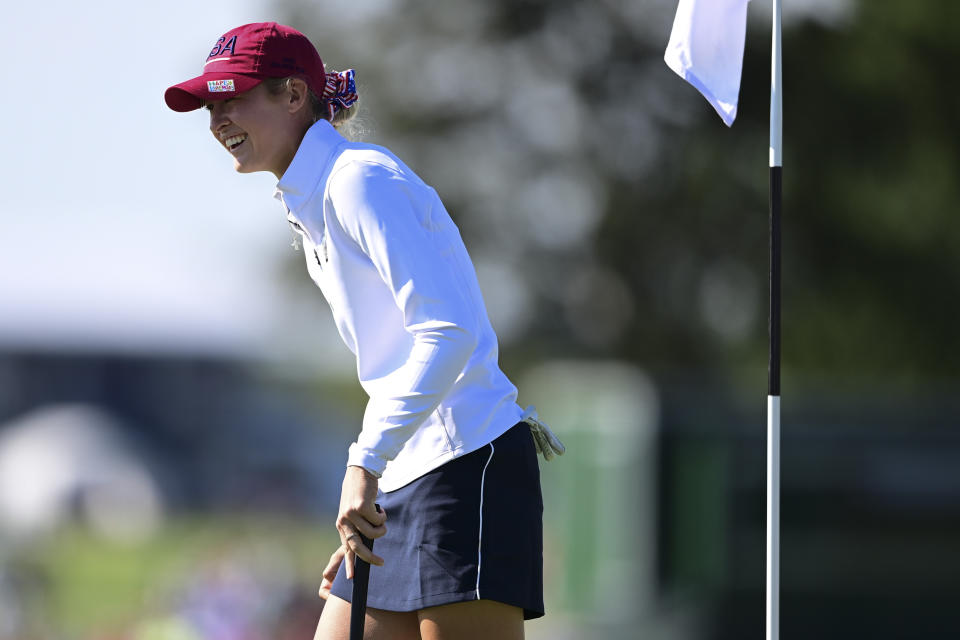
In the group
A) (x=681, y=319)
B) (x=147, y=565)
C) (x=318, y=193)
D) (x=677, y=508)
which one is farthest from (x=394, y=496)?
(x=147, y=565)

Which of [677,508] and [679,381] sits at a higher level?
[679,381]

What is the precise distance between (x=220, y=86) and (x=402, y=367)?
2.50 ft

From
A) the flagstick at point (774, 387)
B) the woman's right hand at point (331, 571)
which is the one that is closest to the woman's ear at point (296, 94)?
the woman's right hand at point (331, 571)

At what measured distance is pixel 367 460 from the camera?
303 cm

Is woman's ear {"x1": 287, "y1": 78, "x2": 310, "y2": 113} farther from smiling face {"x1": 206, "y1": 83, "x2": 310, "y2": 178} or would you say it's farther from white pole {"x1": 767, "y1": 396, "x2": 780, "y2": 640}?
white pole {"x1": 767, "y1": 396, "x2": 780, "y2": 640}

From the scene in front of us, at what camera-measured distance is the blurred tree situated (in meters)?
18.6

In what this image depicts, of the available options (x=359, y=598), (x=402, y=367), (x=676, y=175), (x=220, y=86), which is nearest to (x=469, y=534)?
(x=359, y=598)

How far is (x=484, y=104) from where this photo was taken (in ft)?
65.5

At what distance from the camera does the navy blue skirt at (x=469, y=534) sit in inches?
127

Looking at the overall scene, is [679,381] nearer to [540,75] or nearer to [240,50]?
[540,75]

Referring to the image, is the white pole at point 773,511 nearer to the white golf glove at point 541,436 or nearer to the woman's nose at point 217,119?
the white golf glove at point 541,436

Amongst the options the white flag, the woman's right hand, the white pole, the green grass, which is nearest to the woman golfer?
the woman's right hand

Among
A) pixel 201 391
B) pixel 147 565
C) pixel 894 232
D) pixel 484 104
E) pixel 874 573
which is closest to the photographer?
pixel 874 573

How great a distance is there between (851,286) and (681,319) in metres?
2.18
